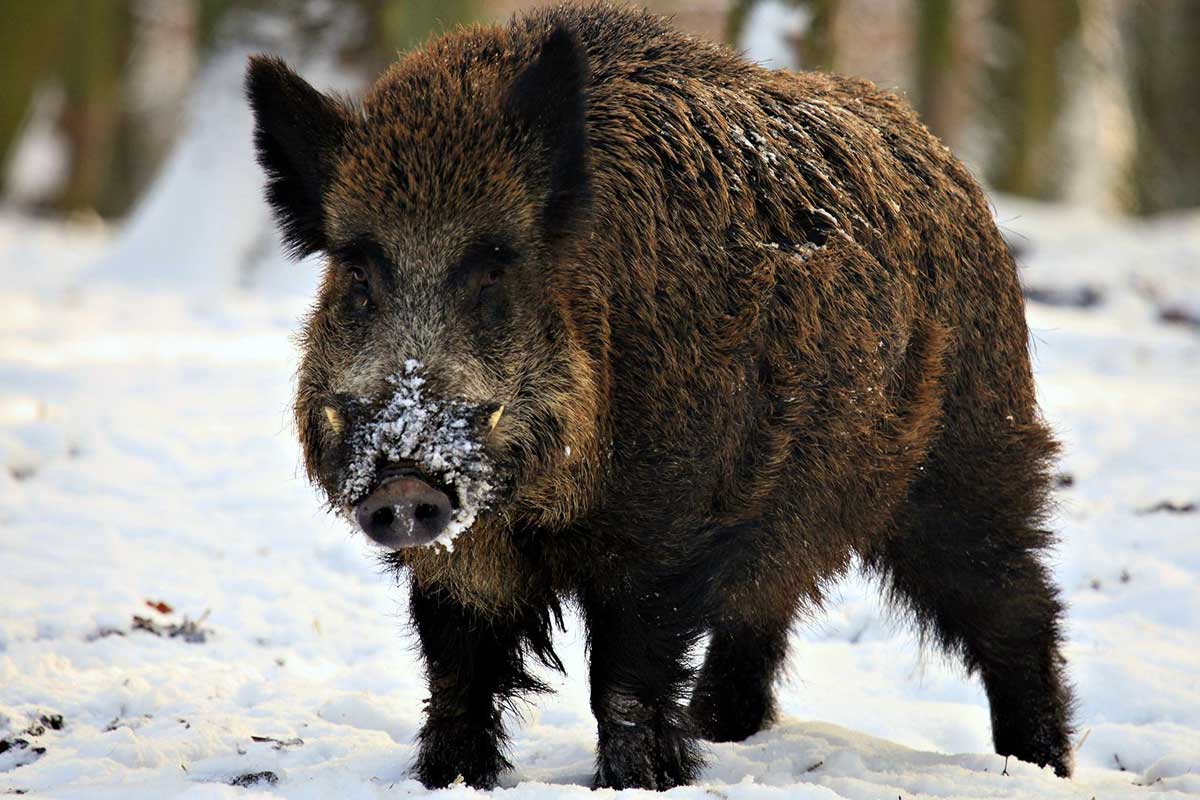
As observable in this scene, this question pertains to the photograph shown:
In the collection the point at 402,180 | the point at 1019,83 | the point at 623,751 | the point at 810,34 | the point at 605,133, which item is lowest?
the point at 623,751

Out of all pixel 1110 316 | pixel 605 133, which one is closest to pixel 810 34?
pixel 1110 316

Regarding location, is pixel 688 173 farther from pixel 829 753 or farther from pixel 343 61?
pixel 343 61

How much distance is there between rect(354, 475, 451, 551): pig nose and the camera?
10.9 ft

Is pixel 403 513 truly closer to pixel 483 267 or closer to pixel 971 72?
pixel 483 267

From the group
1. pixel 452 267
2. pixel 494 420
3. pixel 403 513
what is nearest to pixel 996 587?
pixel 494 420

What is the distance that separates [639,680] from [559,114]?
147 cm

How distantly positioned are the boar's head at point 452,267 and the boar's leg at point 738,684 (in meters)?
1.50

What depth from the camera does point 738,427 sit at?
4.02 metres

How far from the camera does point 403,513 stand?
131 inches

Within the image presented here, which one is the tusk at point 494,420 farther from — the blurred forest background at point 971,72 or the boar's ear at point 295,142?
the blurred forest background at point 971,72

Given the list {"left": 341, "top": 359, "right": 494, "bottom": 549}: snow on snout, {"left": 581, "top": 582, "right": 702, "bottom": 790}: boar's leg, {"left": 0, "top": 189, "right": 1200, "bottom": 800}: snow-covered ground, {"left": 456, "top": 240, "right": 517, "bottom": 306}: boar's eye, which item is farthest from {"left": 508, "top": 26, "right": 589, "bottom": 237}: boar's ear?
Result: {"left": 0, "top": 189, "right": 1200, "bottom": 800}: snow-covered ground

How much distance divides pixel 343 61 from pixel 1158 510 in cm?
793

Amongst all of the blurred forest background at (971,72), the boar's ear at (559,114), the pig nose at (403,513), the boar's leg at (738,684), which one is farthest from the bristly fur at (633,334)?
the blurred forest background at (971,72)

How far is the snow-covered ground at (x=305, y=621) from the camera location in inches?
168
